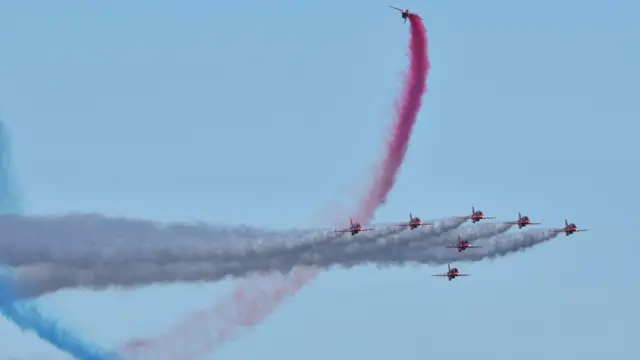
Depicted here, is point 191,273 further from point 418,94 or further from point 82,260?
point 418,94

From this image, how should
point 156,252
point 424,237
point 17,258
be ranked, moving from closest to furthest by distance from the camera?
point 17,258 → point 156,252 → point 424,237

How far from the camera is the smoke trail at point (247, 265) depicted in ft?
339

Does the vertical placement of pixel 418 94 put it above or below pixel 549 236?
above

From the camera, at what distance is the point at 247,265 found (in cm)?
11150

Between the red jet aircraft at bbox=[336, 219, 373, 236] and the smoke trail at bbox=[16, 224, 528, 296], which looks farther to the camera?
the red jet aircraft at bbox=[336, 219, 373, 236]

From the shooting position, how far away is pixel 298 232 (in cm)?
11338

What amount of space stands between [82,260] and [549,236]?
107ft

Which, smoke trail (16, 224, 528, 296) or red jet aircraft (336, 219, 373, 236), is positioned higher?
red jet aircraft (336, 219, 373, 236)

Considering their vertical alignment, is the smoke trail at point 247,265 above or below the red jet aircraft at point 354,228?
below

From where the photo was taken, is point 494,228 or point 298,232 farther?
point 494,228

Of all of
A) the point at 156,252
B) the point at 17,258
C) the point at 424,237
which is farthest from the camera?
the point at 424,237

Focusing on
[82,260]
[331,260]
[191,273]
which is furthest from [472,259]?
[82,260]

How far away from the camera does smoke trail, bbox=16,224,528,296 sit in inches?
4072

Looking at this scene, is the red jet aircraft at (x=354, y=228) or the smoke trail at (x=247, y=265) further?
the red jet aircraft at (x=354, y=228)
